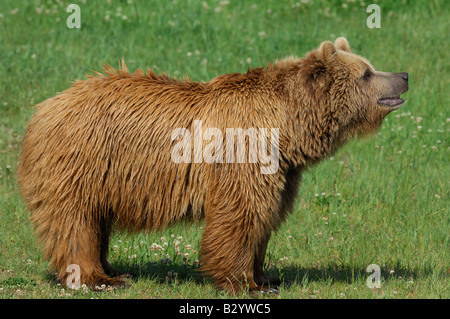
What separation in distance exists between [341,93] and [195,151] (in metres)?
1.40

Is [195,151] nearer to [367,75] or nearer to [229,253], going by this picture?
[229,253]

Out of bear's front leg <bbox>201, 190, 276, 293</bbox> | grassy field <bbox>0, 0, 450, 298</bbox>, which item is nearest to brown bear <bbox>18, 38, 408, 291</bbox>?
bear's front leg <bbox>201, 190, 276, 293</bbox>

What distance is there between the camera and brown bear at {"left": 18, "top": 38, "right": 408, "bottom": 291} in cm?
650

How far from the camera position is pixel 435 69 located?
12.5 metres

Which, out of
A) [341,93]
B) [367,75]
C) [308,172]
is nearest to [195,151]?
[341,93]

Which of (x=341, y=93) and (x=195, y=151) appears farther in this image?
(x=341, y=93)

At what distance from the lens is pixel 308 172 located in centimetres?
936

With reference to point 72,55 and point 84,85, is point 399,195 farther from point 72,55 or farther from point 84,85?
point 72,55

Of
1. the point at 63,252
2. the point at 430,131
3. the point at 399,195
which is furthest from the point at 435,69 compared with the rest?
the point at 63,252

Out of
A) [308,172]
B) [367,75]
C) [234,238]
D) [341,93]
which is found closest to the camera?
[234,238]

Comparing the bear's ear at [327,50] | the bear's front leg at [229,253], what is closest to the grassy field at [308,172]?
the bear's front leg at [229,253]

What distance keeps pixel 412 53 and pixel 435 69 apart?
1.91 feet

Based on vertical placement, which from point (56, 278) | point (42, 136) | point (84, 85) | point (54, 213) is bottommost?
point (56, 278)

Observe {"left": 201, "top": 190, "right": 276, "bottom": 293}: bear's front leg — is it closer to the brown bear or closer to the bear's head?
the brown bear
